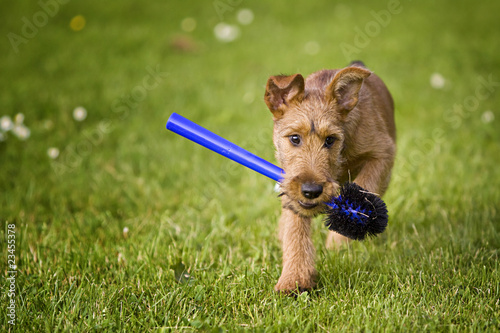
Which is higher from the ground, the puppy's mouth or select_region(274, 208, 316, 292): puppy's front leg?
the puppy's mouth

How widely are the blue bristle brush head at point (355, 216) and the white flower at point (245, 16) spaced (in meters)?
8.00

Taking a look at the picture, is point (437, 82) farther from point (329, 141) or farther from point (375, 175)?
point (329, 141)

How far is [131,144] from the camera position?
17.9ft

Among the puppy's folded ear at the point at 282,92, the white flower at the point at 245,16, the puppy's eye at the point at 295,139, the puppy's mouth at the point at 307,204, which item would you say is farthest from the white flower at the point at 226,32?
Answer: the puppy's mouth at the point at 307,204

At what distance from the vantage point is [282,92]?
301cm

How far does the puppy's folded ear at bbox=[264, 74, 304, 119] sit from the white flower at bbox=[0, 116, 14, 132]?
3.45m

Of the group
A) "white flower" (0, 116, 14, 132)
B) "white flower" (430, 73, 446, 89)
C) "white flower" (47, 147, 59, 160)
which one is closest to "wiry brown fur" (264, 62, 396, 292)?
"white flower" (47, 147, 59, 160)

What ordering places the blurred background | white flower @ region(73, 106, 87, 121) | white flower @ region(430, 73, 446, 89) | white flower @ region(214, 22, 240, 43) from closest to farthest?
1. the blurred background
2. white flower @ region(73, 106, 87, 121)
3. white flower @ region(430, 73, 446, 89)
4. white flower @ region(214, 22, 240, 43)

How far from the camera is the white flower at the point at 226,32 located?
904 centimetres

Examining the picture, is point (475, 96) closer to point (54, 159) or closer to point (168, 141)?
point (168, 141)

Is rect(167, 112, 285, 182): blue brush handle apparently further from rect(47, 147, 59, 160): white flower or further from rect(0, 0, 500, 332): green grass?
rect(47, 147, 59, 160): white flower

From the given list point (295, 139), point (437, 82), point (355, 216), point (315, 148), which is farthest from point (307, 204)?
point (437, 82)

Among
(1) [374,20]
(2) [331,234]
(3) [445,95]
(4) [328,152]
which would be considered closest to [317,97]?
(4) [328,152]

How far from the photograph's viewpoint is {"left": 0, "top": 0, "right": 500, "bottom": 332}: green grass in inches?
103
